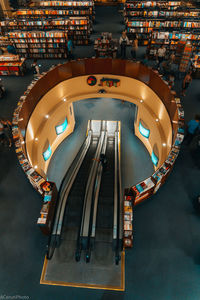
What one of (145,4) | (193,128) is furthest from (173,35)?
(193,128)

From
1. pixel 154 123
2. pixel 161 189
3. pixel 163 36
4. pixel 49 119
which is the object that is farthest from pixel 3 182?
pixel 163 36

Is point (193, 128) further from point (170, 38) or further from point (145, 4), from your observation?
point (145, 4)

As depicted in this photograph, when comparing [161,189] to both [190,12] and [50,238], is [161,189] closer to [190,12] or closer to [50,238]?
[50,238]

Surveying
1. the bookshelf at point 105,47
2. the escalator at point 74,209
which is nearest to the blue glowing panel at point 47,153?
the escalator at point 74,209

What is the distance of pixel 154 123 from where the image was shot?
9.73m

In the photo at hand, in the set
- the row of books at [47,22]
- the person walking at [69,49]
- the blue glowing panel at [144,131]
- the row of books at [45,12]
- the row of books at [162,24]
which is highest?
the row of books at [45,12]

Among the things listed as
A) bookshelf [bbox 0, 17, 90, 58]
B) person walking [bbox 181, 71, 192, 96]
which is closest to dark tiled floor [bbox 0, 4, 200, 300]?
person walking [bbox 181, 71, 192, 96]

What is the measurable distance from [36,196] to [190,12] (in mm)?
16819

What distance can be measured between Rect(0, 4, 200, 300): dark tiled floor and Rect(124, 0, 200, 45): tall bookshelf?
9.95 metres

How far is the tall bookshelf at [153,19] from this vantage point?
40.9 feet

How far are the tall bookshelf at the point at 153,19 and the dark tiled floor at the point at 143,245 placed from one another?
9.95 metres

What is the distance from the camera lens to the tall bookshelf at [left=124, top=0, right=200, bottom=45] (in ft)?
40.9

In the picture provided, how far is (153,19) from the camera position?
12703mm

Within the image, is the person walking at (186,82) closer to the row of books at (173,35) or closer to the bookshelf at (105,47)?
the row of books at (173,35)
